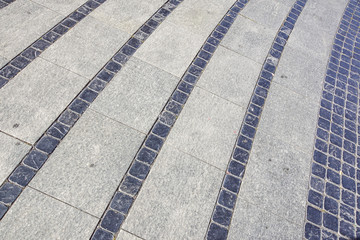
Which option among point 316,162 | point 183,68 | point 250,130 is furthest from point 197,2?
point 316,162

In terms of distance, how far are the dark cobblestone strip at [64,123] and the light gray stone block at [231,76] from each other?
117 centimetres

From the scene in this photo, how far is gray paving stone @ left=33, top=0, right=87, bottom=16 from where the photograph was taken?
5465mm

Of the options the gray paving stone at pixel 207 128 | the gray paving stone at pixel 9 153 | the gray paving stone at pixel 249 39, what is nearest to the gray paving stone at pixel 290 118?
the gray paving stone at pixel 207 128

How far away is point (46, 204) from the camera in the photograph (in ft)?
11.5

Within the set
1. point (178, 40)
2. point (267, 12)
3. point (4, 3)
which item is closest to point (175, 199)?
point (178, 40)

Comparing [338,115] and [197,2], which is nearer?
[338,115]

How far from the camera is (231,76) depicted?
17.6 ft

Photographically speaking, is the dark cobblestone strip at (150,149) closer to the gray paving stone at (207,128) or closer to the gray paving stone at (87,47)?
the gray paving stone at (207,128)

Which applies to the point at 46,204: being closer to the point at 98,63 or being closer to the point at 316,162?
the point at 98,63

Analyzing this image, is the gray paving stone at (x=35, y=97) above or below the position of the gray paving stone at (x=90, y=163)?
above

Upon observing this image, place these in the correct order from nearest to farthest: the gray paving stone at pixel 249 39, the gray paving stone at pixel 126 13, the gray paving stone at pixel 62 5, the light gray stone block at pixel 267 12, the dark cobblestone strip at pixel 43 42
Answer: the dark cobblestone strip at pixel 43 42 → the gray paving stone at pixel 62 5 → the gray paving stone at pixel 126 13 → the gray paving stone at pixel 249 39 → the light gray stone block at pixel 267 12

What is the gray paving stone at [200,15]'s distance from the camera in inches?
234

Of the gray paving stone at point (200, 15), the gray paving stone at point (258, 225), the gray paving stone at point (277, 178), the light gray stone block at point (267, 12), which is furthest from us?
the light gray stone block at point (267, 12)

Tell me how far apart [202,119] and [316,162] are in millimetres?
1671
